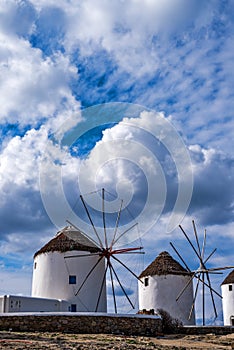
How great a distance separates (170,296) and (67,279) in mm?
9236

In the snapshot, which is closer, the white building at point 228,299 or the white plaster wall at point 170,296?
the white plaster wall at point 170,296

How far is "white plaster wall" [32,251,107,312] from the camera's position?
3288 cm

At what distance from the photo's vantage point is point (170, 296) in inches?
1475

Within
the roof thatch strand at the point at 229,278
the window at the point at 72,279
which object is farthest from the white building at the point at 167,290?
the roof thatch strand at the point at 229,278

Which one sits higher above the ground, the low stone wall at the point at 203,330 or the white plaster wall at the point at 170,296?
the white plaster wall at the point at 170,296

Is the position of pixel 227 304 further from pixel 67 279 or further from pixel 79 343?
pixel 79 343

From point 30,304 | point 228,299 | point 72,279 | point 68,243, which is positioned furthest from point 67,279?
point 228,299

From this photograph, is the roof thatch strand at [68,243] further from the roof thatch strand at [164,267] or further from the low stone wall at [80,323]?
the low stone wall at [80,323]

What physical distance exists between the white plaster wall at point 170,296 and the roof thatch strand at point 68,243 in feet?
23.3

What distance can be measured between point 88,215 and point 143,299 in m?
9.78

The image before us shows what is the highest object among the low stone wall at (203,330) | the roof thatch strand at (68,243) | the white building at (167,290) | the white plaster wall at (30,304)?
the roof thatch strand at (68,243)

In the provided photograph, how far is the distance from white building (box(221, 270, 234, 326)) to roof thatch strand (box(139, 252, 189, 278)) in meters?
8.90

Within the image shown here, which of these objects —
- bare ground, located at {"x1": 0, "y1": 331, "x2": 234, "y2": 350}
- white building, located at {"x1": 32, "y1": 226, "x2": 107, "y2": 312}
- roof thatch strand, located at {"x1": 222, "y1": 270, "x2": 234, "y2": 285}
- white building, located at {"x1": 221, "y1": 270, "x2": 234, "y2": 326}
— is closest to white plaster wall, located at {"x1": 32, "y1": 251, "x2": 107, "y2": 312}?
white building, located at {"x1": 32, "y1": 226, "x2": 107, "y2": 312}

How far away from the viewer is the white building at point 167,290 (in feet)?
122
